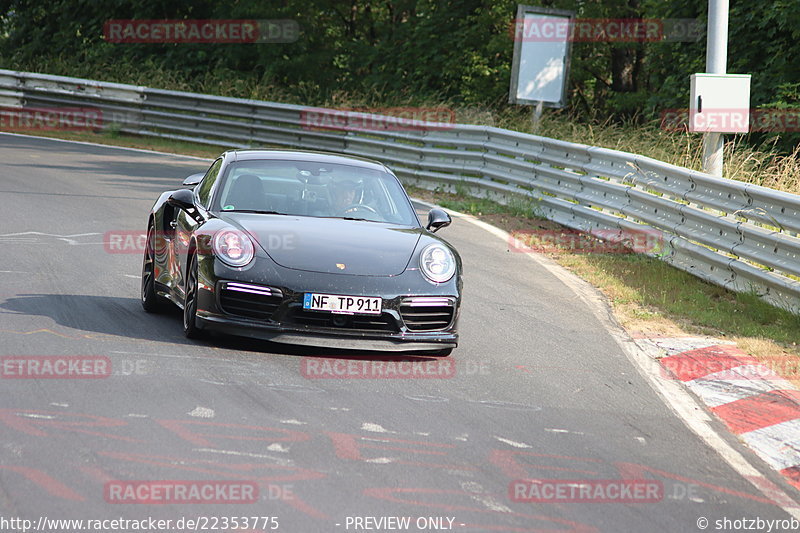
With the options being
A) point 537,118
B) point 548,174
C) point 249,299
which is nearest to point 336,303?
point 249,299

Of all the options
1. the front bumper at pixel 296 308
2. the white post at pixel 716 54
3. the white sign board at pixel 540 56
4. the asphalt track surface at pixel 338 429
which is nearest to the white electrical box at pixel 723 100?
the white post at pixel 716 54

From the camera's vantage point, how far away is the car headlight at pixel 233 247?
6973 millimetres

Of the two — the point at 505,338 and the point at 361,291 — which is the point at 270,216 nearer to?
the point at 361,291

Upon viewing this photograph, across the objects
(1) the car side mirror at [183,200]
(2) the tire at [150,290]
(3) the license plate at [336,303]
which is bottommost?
(2) the tire at [150,290]

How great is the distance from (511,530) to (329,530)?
716 millimetres

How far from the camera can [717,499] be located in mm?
4992

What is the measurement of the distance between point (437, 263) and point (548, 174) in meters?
8.76

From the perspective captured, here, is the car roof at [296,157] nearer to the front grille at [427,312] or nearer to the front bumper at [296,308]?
the front bumper at [296,308]

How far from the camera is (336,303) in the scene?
682cm

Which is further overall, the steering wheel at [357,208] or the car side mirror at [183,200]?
the steering wheel at [357,208]

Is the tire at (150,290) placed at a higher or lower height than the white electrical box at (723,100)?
lower

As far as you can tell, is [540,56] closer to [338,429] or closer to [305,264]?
[305,264]

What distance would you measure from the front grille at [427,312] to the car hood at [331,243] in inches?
9.3

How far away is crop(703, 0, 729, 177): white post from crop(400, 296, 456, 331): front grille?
590 cm
